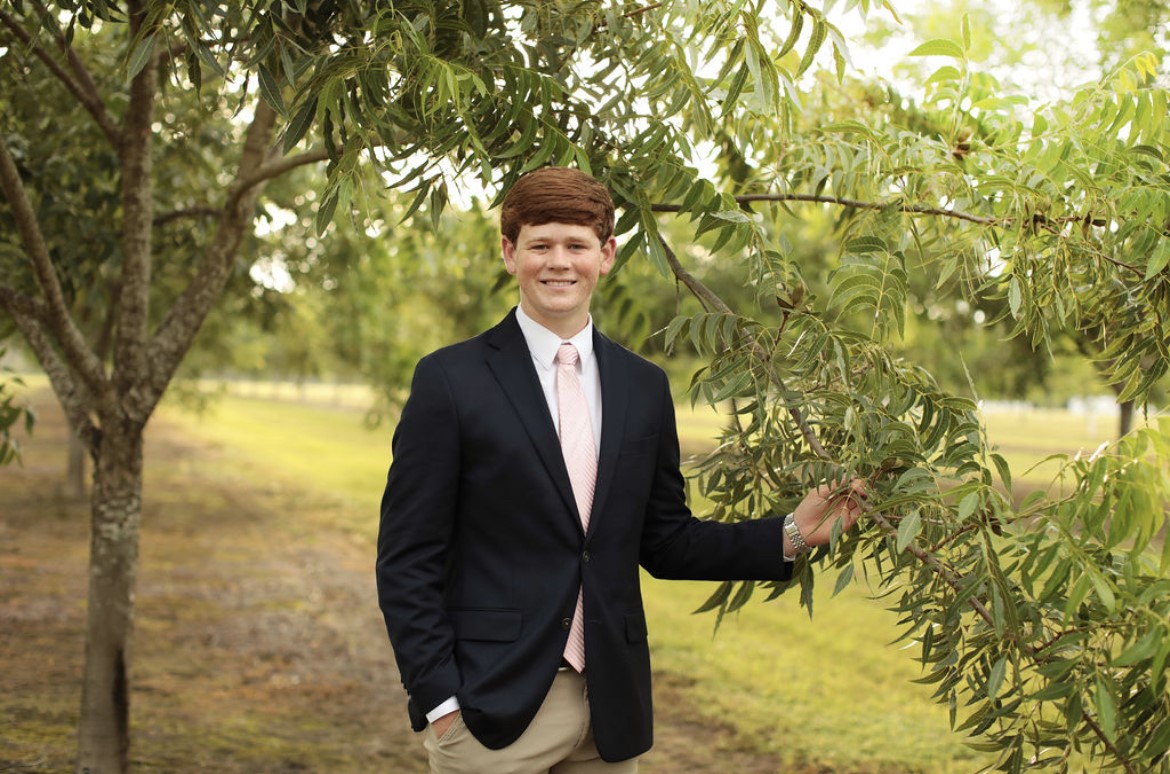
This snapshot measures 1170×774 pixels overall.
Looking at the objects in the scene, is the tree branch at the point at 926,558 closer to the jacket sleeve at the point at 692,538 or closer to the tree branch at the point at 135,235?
the jacket sleeve at the point at 692,538

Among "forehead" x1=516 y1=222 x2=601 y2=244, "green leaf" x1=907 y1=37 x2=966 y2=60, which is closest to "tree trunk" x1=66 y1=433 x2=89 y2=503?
"forehead" x1=516 y1=222 x2=601 y2=244

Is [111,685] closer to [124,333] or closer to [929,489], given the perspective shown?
[124,333]

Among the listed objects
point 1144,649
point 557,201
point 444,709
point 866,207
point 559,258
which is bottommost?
point 444,709

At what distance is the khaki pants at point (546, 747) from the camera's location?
2.69m

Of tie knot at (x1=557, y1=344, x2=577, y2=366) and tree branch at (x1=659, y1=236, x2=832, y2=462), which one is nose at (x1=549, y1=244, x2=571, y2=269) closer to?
tie knot at (x1=557, y1=344, x2=577, y2=366)

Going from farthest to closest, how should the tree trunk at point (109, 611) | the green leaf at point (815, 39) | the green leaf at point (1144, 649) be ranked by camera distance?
the tree trunk at point (109, 611)
the green leaf at point (815, 39)
the green leaf at point (1144, 649)

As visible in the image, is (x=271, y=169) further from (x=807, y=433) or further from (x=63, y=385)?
(x=807, y=433)

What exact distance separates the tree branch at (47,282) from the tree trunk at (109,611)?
0.29 metres

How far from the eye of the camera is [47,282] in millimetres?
5160

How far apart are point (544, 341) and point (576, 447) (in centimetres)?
28

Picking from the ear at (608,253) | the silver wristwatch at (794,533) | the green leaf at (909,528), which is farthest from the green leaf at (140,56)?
the green leaf at (909,528)

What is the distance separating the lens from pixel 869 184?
354 cm

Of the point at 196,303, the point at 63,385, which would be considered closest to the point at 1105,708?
the point at 196,303

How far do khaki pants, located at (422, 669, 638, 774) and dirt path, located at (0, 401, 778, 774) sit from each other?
4.37m
